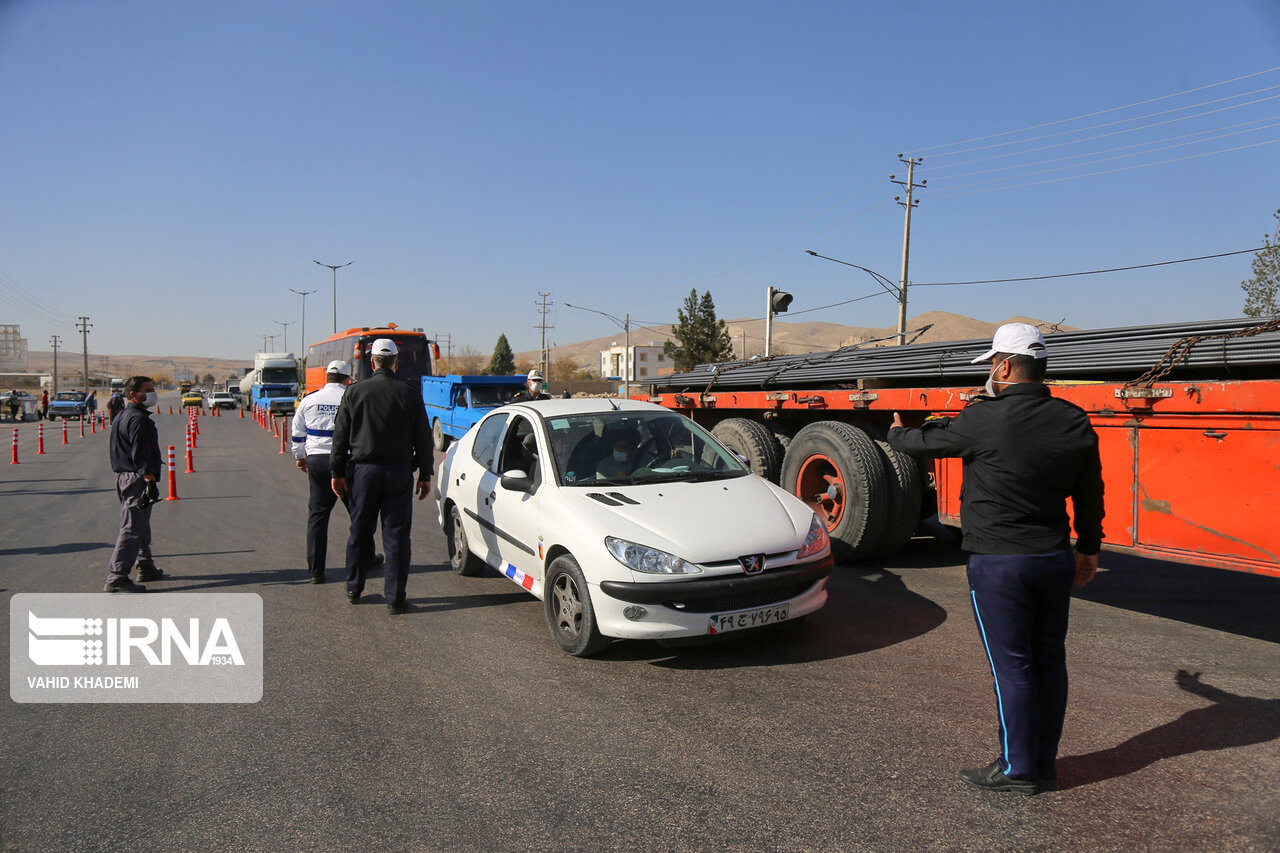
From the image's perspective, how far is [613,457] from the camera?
581cm

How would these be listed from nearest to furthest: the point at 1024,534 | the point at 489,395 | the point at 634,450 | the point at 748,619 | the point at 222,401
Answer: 1. the point at 1024,534
2. the point at 748,619
3. the point at 634,450
4. the point at 489,395
5. the point at 222,401

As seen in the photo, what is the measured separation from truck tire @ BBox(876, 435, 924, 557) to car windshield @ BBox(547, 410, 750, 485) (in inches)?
77.6

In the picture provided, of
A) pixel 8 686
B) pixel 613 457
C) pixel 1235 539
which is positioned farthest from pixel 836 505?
pixel 8 686

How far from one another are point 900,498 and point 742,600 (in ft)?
10.2

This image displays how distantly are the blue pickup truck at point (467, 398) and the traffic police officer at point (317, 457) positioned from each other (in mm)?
10913

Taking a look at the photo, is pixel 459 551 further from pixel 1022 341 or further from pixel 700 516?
pixel 1022 341

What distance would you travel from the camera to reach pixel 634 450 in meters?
5.92

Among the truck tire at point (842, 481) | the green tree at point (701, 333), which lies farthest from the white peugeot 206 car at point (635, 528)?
the green tree at point (701, 333)

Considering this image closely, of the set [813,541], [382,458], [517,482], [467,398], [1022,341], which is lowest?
[813,541]

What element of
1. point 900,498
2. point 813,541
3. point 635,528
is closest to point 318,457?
point 635,528

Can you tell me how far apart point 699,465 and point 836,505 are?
231 cm

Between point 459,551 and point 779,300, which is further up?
point 779,300

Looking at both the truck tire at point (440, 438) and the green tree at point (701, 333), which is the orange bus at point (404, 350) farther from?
the green tree at point (701, 333)

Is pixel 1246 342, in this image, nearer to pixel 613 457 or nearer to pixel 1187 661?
pixel 1187 661
